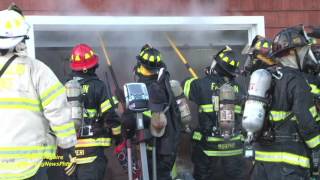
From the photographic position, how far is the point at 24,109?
381 centimetres

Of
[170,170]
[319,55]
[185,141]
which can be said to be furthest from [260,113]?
[185,141]

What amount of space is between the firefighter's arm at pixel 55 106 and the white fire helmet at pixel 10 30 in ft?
0.82

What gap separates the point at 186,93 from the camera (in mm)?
6418

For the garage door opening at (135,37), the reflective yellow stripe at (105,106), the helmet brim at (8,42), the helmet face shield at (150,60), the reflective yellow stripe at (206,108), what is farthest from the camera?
the garage door opening at (135,37)

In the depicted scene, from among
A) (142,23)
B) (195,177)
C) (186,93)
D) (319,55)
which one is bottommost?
(195,177)

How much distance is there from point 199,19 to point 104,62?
1.45 meters

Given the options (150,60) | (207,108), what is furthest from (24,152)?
(207,108)

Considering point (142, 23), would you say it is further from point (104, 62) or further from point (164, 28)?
Result: point (104, 62)

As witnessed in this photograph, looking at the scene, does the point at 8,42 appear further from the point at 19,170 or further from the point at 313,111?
the point at 313,111

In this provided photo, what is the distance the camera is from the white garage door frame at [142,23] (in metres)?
6.39

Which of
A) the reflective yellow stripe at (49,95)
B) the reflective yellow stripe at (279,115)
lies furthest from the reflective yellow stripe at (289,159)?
the reflective yellow stripe at (49,95)

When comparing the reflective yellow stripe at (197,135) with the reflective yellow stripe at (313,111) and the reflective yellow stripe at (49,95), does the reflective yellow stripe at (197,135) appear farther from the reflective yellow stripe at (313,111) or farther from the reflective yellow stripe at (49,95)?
the reflective yellow stripe at (49,95)

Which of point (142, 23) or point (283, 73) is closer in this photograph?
point (283, 73)

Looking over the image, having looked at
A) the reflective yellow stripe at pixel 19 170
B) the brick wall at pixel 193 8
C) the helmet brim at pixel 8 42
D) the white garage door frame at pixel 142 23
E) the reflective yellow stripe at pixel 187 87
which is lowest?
the reflective yellow stripe at pixel 19 170
